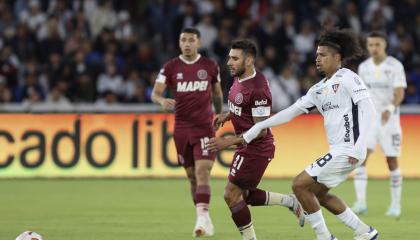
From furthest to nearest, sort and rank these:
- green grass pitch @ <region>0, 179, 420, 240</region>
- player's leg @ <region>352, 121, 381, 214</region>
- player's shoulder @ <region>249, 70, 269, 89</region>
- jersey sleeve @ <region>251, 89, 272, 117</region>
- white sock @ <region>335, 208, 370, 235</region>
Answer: player's leg @ <region>352, 121, 381, 214</region>
green grass pitch @ <region>0, 179, 420, 240</region>
player's shoulder @ <region>249, 70, 269, 89</region>
jersey sleeve @ <region>251, 89, 272, 117</region>
white sock @ <region>335, 208, 370, 235</region>

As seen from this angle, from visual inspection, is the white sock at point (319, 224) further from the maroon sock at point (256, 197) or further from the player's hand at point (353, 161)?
the maroon sock at point (256, 197)

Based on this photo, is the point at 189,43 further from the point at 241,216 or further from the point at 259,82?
the point at 241,216

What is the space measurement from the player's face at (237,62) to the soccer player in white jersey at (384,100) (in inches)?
157

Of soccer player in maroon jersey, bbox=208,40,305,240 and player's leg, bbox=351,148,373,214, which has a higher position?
soccer player in maroon jersey, bbox=208,40,305,240

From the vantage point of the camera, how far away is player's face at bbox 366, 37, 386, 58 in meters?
14.1

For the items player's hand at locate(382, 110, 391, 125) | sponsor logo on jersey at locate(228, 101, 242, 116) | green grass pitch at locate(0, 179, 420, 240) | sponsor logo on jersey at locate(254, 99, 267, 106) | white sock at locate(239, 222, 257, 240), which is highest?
sponsor logo on jersey at locate(254, 99, 267, 106)

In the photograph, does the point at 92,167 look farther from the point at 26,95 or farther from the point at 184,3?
the point at 184,3

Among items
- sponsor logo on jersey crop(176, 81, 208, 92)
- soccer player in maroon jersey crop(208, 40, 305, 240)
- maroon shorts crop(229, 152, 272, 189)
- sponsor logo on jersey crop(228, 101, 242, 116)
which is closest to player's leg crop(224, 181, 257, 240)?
soccer player in maroon jersey crop(208, 40, 305, 240)

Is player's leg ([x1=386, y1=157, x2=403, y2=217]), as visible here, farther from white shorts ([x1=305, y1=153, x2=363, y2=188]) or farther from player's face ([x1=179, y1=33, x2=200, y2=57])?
white shorts ([x1=305, y1=153, x2=363, y2=188])

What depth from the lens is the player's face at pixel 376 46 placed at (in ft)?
46.2

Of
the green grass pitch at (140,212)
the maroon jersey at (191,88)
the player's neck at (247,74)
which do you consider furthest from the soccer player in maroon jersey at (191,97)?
the player's neck at (247,74)

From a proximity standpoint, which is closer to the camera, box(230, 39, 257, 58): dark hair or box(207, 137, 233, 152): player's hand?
box(207, 137, 233, 152): player's hand

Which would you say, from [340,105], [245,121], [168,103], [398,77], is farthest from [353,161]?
[398,77]

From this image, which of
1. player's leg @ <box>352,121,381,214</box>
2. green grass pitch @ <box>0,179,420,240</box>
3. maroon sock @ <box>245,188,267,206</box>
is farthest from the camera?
player's leg @ <box>352,121,381,214</box>
